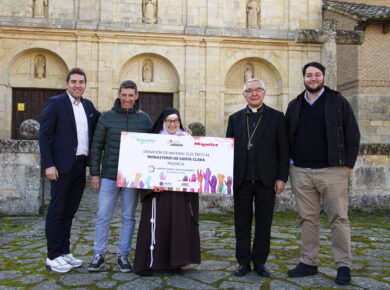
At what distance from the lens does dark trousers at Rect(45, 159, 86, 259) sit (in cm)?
434

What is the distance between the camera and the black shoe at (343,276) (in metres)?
3.92

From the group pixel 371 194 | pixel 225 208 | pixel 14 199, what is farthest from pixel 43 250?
pixel 371 194

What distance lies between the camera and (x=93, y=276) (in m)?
4.15

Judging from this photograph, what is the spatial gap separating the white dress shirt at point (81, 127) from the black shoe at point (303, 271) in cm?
272

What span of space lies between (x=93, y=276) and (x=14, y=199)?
4198 mm

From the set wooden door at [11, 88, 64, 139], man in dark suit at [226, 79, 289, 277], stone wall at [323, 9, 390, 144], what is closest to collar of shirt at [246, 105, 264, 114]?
man in dark suit at [226, 79, 289, 277]

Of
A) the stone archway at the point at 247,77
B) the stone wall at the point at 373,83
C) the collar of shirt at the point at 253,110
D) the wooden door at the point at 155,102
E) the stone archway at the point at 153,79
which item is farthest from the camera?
the stone wall at the point at 373,83

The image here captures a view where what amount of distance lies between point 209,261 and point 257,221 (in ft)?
3.07

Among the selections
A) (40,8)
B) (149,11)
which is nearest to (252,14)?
(149,11)

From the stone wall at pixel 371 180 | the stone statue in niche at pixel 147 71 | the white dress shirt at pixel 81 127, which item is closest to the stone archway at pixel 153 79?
the stone statue in niche at pixel 147 71

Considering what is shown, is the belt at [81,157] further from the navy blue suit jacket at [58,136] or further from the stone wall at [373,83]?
the stone wall at [373,83]

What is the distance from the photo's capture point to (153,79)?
16.7 metres

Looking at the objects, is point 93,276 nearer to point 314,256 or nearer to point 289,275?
point 289,275

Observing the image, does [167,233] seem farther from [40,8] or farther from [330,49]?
[40,8]
